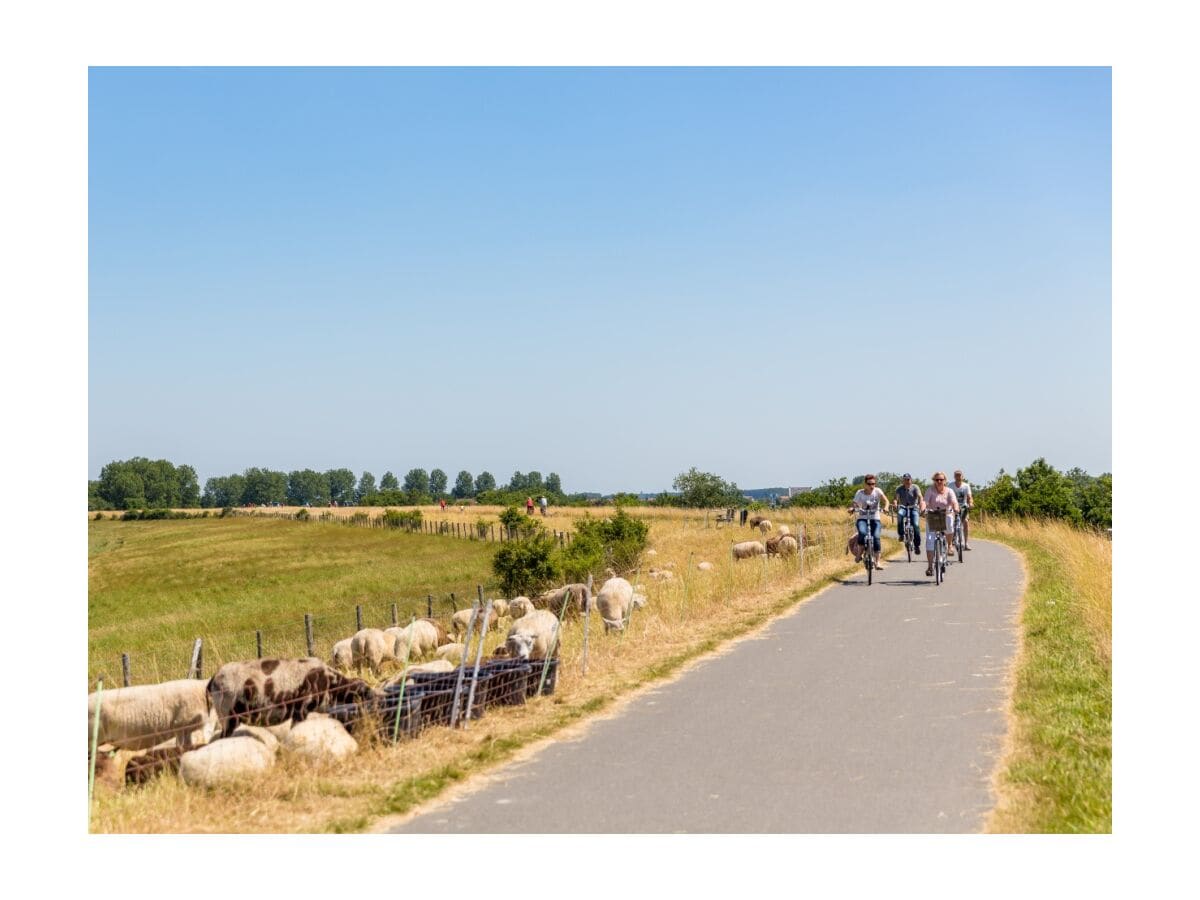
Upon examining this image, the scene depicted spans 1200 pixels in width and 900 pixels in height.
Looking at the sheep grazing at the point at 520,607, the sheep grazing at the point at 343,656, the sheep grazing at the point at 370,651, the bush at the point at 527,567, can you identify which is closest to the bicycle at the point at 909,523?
the sheep grazing at the point at 520,607

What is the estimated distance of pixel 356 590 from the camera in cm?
5184

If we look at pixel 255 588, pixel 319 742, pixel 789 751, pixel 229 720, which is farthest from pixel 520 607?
pixel 255 588

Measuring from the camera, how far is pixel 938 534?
71.7 feet

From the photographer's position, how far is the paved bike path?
760 cm

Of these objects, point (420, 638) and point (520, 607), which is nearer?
point (420, 638)

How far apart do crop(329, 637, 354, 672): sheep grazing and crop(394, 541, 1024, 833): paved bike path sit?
307 inches

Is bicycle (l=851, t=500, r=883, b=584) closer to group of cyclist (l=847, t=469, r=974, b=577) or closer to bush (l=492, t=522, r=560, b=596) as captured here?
group of cyclist (l=847, t=469, r=974, b=577)

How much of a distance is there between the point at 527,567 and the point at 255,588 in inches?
959

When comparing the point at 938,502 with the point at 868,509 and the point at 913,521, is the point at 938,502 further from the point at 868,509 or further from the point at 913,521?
the point at 913,521

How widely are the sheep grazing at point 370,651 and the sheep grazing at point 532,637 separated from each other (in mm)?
5214

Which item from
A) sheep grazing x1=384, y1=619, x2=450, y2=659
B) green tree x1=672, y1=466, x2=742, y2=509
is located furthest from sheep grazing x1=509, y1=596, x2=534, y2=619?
green tree x1=672, y1=466, x2=742, y2=509

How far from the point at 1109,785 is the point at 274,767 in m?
6.12

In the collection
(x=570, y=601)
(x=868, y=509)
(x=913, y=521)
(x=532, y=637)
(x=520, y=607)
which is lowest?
(x=520, y=607)
